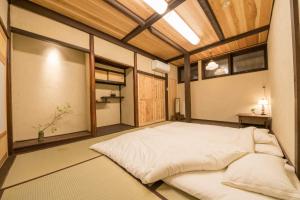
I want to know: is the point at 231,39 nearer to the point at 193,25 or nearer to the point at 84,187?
the point at 193,25

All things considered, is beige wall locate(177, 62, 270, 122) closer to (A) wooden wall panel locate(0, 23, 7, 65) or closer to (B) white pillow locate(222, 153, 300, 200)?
(B) white pillow locate(222, 153, 300, 200)

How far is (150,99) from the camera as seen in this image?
474cm

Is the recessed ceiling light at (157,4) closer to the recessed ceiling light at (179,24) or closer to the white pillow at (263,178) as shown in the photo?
the recessed ceiling light at (179,24)

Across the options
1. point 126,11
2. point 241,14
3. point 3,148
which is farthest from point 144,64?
point 3,148

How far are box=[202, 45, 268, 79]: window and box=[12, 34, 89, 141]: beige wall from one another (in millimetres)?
4823

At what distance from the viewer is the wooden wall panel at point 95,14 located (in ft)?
7.52

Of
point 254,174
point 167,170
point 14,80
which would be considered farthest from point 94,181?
point 14,80

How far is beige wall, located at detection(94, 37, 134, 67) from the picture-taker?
315 cm

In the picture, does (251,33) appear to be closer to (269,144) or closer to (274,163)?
(269,144)

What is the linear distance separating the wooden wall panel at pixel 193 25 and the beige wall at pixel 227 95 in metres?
1.74

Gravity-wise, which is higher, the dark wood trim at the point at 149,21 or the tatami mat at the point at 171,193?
the dark wood trim at the point at 149,21

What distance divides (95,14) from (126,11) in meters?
0.66

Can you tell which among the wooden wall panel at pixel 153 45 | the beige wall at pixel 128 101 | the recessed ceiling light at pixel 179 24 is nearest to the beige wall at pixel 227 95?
the wooden wall panel at pixel 153 45

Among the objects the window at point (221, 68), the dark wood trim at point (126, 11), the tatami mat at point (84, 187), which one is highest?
the dark wood trim at point (126, 11)
